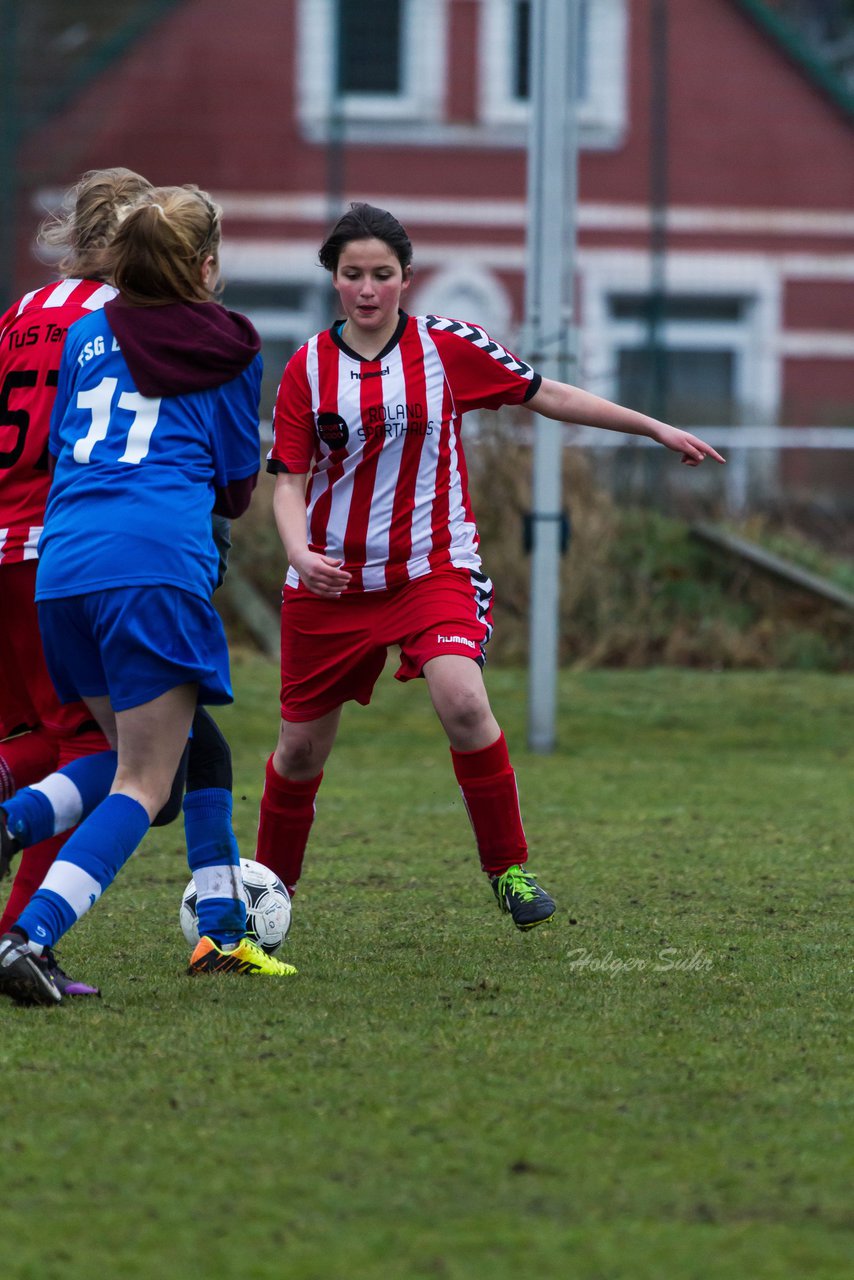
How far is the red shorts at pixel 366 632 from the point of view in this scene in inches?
185

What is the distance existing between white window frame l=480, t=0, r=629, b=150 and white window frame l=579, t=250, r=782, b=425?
1.42m

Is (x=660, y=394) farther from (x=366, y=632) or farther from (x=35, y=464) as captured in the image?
(x=35, y=464)

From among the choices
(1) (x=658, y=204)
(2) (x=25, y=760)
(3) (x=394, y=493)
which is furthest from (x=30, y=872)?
(1) (x=658, y=204)

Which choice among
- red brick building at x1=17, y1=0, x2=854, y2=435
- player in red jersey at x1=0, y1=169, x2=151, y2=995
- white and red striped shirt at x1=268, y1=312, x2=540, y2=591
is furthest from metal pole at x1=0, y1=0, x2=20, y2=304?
player in red jersey at x1=0, y1=169, x2=151, y2=995

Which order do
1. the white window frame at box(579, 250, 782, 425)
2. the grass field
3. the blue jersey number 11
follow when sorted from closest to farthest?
the grass field
the blue jersey number 11
the white window frame at box(579, 250, 782, 425)

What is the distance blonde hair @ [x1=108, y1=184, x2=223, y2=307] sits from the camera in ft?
13.3

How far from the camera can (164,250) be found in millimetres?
4059

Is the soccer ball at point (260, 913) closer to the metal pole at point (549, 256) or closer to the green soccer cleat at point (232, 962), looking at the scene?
the green soccer cleat at point (232, 962)

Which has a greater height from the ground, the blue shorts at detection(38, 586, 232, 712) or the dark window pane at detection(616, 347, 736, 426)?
the dark window pane at detection(616, 347, 736, 426)

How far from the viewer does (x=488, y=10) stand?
18594 millimetres

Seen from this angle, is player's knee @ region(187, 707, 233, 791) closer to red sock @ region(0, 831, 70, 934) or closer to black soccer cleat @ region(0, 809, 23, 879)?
red sock @ region(0, 831, 70, 934)

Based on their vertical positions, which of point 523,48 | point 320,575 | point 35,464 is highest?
point 523,48

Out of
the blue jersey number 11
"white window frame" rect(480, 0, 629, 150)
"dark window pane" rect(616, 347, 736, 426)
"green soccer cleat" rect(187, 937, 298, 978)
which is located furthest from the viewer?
"white window frame" rect(480, 0, 629, 150)

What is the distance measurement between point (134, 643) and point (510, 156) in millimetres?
16918
